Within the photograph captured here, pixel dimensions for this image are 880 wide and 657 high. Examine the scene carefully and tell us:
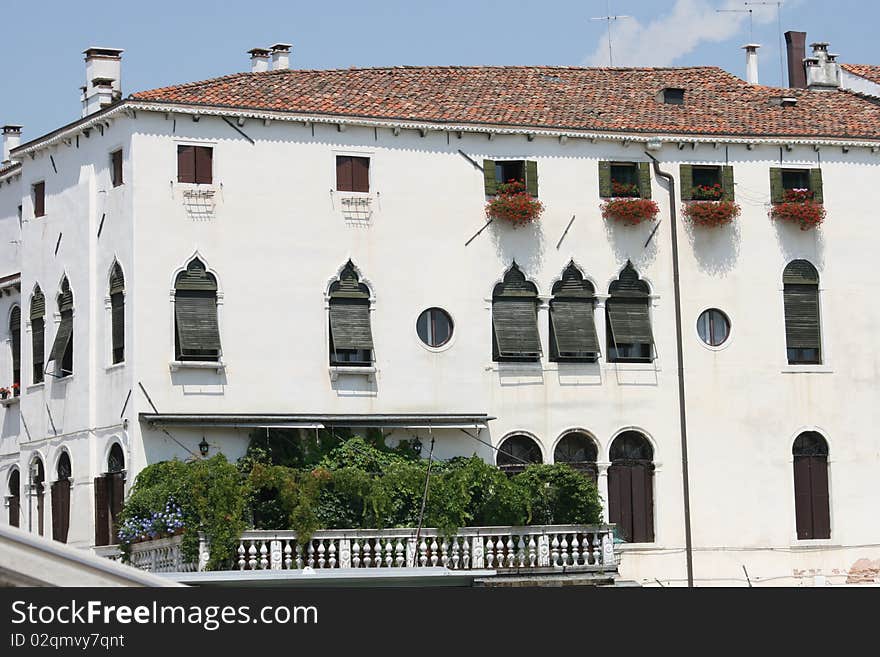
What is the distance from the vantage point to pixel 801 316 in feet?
135

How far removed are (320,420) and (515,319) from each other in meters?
4.86

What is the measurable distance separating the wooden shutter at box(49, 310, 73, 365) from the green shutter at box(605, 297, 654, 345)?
36.4ft

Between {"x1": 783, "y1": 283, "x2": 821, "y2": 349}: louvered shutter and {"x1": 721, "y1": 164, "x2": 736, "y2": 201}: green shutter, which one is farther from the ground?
{"x1": 721, "y1": 164, "x2": 736, "y2": 201}: green shutter

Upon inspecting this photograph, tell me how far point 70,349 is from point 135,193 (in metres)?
4.09

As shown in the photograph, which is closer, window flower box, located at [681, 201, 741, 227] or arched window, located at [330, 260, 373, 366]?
arched window, located at [330, 260, 373, 366]

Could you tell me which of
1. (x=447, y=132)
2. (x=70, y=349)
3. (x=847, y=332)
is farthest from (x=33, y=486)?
(x=847, y=332)

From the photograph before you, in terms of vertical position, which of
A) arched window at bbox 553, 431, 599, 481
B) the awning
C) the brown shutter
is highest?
the awning

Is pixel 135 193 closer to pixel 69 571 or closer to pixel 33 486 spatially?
pixel 33 486

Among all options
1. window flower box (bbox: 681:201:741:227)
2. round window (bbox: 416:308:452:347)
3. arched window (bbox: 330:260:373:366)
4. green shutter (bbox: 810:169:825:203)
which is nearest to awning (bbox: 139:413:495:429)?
arched window (bbox: 330:260:373:366)

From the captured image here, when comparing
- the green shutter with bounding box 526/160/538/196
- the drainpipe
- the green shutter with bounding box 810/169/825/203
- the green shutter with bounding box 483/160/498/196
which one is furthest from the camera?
the green shutter with bounding box 810/169/825/203

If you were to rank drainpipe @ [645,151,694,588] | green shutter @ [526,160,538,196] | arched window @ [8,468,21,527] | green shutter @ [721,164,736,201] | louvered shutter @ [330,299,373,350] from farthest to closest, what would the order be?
1. arched window @ [8,468,21,527]
2. green shutter @ [721,164,736,201]
3. green shutter @ [526,160,538,196]
4. drainpipe @ [645,151,694,588]
5. louvered shutter @ [330,299,373,350]

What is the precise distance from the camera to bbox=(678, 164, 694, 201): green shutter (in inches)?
1604

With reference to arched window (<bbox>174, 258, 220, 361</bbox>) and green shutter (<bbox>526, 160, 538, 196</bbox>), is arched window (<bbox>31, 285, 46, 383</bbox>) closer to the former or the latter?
arched window (<bbox>174, 258, 220, 361</bbox>)

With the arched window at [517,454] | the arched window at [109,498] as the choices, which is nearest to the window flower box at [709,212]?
the arched window at [517,454]
